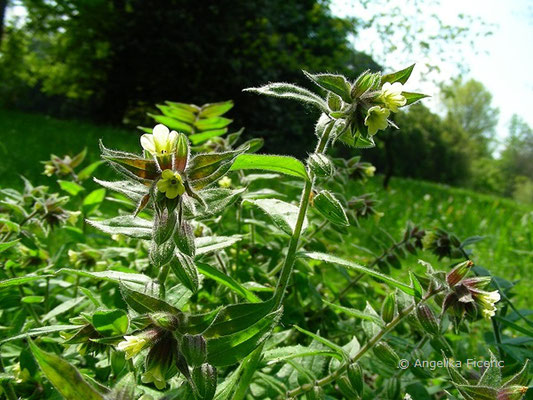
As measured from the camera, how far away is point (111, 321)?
0.78 metres

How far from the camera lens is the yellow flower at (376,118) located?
0.82m

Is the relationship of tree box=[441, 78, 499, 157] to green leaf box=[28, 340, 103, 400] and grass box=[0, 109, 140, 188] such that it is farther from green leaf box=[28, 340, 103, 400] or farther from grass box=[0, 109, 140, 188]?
green leaf box=[28, 340, 103, 400]

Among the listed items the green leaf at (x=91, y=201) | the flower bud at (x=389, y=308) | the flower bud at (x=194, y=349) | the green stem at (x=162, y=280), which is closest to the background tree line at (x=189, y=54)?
the green leaf at (x=91, y=201)

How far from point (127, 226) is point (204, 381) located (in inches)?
12.4

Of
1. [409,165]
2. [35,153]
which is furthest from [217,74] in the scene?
[409,165]

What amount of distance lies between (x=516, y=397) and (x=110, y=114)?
11083 millimetres

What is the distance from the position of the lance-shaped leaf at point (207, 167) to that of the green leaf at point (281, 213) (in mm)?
232

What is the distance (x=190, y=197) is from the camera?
75cm

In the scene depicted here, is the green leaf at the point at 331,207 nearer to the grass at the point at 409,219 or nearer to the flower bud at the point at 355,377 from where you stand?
the flower bud at the point at 355,377

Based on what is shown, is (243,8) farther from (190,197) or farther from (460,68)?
(190,197)

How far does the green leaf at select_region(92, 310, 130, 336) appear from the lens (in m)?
0.77

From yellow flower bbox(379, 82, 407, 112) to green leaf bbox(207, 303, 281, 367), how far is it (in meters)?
0.41

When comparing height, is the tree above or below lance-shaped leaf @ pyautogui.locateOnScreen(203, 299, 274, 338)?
above

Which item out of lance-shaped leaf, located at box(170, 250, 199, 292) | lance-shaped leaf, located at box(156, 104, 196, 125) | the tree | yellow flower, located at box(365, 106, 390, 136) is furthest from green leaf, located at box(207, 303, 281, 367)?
the tree
